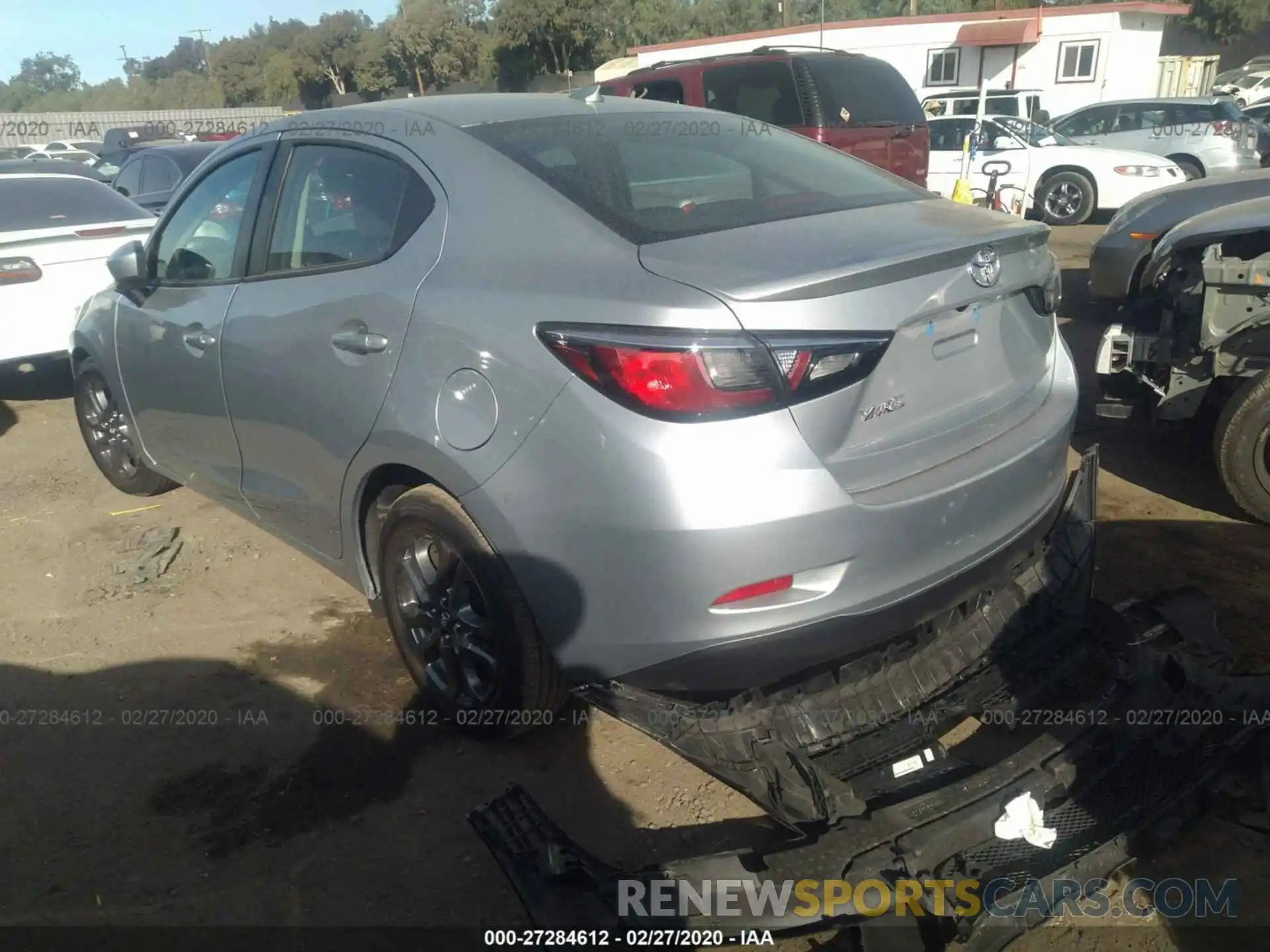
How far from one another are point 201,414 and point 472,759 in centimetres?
169

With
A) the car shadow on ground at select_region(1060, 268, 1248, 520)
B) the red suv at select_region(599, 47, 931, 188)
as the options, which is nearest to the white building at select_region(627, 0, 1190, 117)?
the red suv at select_region(599, 47, 931, 188)

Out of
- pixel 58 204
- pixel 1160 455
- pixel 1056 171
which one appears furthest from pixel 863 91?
pixel 58 204

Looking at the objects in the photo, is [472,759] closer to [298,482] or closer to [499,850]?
[499,850]

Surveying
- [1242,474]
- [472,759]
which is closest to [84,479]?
[472,759]

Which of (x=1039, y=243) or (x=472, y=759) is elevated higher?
(x=1039, y=243)

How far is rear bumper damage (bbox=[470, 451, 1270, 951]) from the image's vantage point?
2078 mm

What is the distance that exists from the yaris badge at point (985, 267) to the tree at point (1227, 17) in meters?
42.7

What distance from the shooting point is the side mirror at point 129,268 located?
3916 millimetres

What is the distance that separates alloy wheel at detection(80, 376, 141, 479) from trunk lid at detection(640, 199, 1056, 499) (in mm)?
3565

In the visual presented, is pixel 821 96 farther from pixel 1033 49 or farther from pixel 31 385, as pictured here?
pixel 1033 49

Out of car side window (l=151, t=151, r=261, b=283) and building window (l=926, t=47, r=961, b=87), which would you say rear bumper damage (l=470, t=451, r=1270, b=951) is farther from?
building window (l=926, t=47, r=961, b=87)

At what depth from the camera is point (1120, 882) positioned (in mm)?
2346

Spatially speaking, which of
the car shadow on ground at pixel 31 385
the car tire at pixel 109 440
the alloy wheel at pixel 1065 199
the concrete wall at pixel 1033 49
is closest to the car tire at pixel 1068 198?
the alloy wheel at pixel 1065 199

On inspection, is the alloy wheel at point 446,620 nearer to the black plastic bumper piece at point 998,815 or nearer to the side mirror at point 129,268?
the black plastic bumper piece at point 998,815
